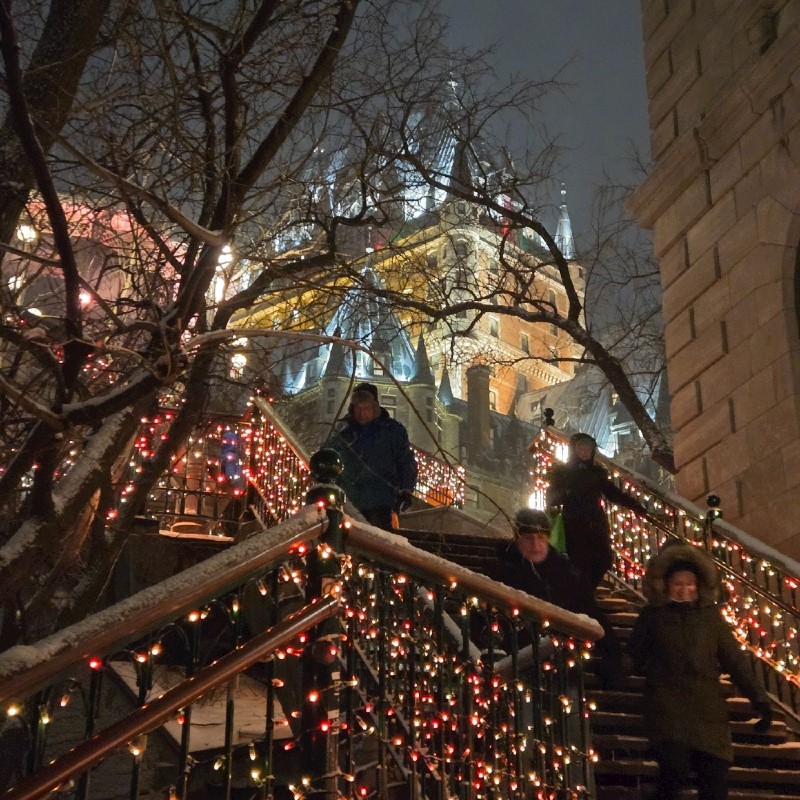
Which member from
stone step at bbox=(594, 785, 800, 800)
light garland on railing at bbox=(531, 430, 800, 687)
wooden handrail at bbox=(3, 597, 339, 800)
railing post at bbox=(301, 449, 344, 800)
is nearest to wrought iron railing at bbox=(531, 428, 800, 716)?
light garland on railing at bbox=(531, 430, 800, 687)

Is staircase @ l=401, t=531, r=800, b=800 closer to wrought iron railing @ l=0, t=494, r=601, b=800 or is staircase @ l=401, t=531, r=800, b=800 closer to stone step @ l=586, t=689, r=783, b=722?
stone step @ l=586, t=689, r=783, b=722

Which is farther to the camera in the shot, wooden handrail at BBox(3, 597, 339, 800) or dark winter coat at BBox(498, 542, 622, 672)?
dark winter coat at BBox(498, 542, 622, 672)

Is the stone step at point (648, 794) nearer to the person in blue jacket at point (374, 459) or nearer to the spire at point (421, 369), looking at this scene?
the person in blue jacket at point (374, 459)

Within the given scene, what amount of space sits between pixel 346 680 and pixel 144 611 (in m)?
1.11

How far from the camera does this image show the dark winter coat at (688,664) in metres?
5.48

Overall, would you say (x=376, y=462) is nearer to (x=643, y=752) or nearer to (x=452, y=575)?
(x=643, y=752)

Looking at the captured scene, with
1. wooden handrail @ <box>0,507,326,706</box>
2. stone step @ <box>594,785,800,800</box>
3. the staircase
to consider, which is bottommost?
stone step @ <box>594,785,800,800</box>

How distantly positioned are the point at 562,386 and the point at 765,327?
84980 mm

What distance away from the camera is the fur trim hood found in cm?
600

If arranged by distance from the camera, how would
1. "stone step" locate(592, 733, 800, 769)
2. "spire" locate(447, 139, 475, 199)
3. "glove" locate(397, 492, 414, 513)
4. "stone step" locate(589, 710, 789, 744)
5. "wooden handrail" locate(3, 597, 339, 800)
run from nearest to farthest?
"wooden handrail" locate(3, 597, 339, 800), "stone step" locate(592, 733, 800, 769), "stone step" locate(589, 710, 789, 744), "glove" locate(397, 492, 414, 513), "spire" locate(447, 139, 475, 199)

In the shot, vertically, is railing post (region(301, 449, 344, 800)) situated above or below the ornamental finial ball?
below

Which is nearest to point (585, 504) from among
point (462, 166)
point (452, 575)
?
point (452, 575)

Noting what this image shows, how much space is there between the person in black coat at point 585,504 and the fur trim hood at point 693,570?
294 centimetres

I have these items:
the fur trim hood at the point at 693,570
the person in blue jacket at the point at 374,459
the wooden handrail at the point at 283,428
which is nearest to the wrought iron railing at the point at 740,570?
the fur trim hood at the point at 693,570
